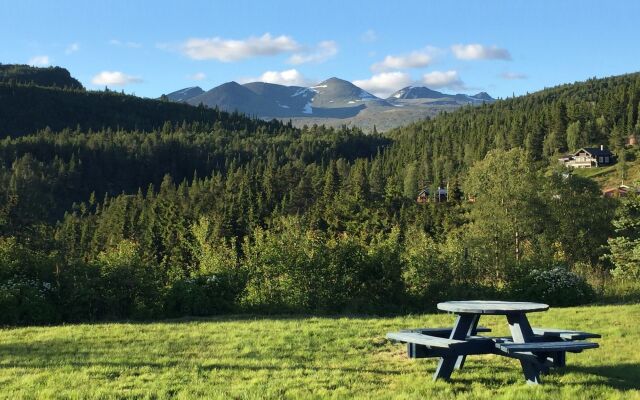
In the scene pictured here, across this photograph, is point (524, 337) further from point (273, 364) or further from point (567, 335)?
point (273, 364)

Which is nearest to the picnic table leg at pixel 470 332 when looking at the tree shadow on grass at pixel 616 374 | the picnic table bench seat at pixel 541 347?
the picnic table bench seat at pixel 541 347

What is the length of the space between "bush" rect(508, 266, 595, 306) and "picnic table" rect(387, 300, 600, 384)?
8.03 metres

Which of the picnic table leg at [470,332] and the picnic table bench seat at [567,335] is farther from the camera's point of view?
the picnic table leg at [470,332]

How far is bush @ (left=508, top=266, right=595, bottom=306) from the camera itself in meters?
15.4

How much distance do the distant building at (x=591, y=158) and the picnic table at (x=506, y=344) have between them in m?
120

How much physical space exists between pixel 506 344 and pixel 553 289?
9595 millimetres

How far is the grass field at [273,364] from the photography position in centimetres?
657

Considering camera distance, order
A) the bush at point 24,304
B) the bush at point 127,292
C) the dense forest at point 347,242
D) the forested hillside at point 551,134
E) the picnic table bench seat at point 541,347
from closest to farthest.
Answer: the picnic table bench seat at point 541,347 → the bush at point 24,304 → the bush at point 127,292 → the dense forest at point 347,242 → the forested hillside at point 551,134

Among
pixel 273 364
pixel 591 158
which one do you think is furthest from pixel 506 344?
pixel 591 158

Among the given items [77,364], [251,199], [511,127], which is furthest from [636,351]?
[511,127]

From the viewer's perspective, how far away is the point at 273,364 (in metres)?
8.09

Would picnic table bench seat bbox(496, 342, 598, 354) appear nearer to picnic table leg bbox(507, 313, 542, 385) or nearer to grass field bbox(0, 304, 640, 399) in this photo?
picnic table leg bbox(507, 313, 542, 385)

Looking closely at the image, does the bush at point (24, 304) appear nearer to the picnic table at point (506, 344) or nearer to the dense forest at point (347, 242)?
the dense forest at point (347, 242)

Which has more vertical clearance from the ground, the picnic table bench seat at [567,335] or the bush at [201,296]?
the picnic table bench seat at [567,335]
